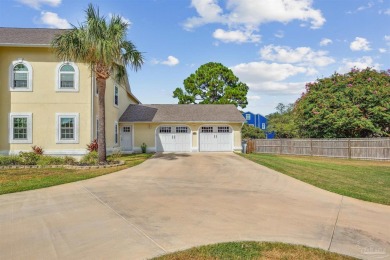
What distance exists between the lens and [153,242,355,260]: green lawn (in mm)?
3689

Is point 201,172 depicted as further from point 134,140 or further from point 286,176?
point 134,140

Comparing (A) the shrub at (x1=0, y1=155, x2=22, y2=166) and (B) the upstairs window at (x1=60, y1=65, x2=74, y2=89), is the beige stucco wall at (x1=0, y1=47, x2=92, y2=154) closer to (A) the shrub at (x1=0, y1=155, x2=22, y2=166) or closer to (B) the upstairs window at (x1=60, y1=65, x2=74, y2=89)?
(B) the upstairs window at (x1=60, y1=65, x2=74, y2=89)

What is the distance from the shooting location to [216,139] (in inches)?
911

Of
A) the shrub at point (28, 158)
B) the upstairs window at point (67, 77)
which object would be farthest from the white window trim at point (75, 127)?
the shrub at point (28, 158)

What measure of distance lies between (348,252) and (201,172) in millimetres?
8200

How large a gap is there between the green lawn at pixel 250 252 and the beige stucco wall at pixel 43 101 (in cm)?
1355

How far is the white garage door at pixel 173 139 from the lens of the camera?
2288cm

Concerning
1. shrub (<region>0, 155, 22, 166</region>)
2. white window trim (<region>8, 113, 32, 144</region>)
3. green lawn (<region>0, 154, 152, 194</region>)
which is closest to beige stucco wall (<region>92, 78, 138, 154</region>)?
white window trim (<region>8, 113, 32, 144</region>)

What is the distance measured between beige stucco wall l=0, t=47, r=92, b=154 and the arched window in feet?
0.73

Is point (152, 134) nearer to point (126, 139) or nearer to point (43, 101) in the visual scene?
point (126, 139)

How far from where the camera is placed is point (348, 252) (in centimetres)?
398

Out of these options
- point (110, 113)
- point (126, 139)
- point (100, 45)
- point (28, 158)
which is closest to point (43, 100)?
point (28, 158)

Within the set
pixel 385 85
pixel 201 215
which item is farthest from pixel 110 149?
pixel 385 85

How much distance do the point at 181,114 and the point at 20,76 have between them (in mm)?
12412
